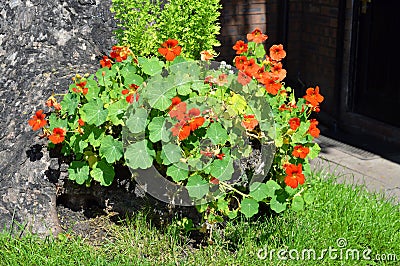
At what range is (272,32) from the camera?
8773 millimetres

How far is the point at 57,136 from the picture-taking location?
13.2ft

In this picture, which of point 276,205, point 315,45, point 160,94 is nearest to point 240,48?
point 160,94

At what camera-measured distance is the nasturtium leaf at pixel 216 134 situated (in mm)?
3920

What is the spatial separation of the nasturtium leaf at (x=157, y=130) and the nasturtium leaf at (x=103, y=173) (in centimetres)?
37

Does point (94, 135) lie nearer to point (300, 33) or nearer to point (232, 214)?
point (232, 214)

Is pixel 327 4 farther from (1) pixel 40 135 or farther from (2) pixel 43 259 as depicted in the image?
(2) pixel 43 259

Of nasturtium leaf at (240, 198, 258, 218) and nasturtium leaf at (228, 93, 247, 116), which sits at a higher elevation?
nasturtium leaf at (228, 93, 247, 116)

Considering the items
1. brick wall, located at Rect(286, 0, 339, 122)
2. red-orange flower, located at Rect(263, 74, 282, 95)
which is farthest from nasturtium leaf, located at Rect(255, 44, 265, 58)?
brick wall, located at Rect(286, 0, 339, 122)

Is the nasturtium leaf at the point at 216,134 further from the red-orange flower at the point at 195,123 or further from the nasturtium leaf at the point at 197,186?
the nasturtium leaf at the point at 197,186

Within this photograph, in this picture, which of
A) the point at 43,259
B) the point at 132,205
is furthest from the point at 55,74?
the point at 43,259

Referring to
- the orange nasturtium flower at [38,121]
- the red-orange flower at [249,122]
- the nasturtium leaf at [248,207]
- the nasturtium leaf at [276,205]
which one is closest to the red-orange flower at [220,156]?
the red-orange flower at [249,122]

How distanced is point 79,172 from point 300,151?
4.69 ft

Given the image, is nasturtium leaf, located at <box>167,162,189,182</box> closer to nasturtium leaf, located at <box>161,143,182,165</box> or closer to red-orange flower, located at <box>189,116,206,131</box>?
nasturtium leaf, located at <box>161,143,182,165</box>

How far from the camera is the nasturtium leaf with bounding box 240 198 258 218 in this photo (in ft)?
13.3
